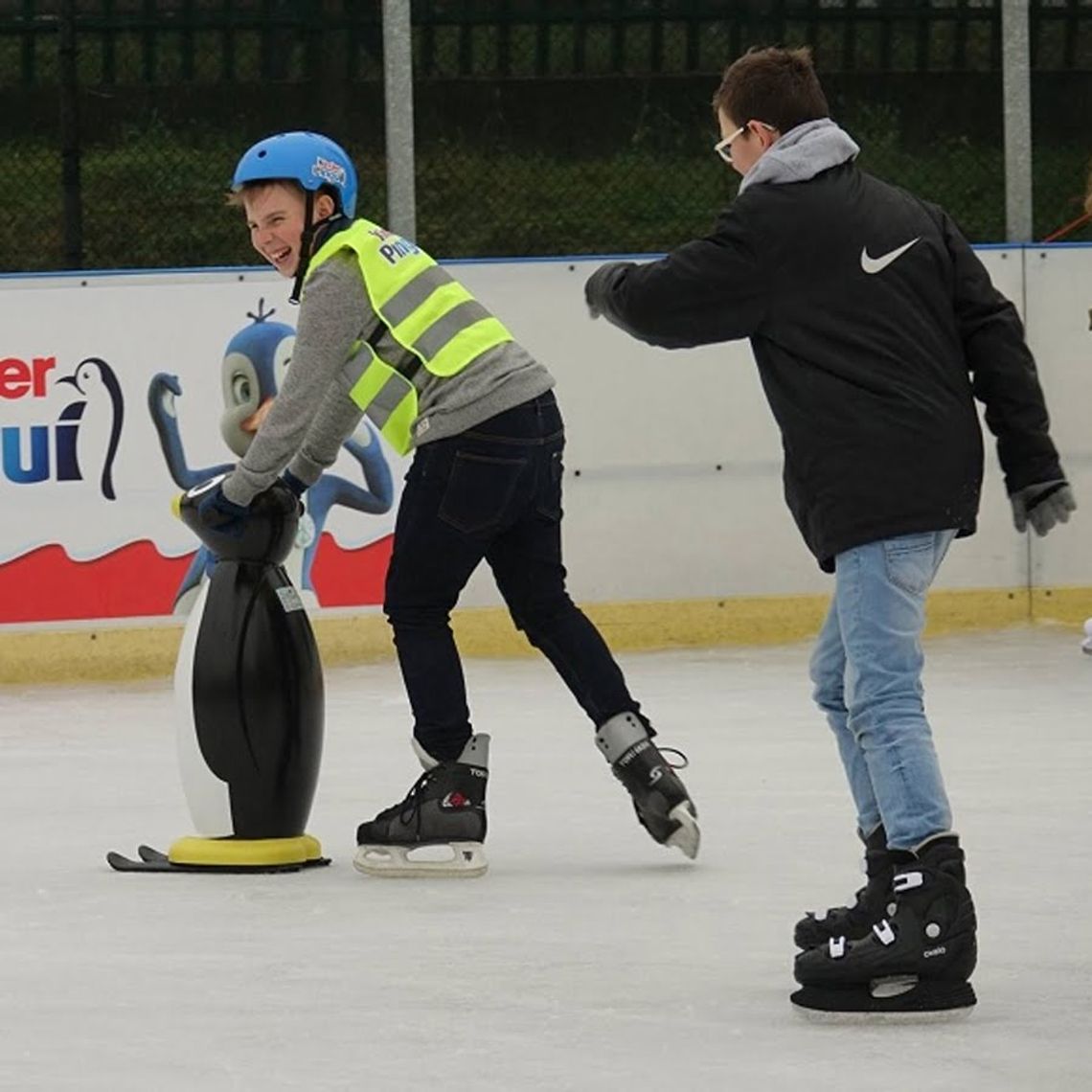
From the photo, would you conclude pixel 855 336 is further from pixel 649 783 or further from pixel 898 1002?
pixel 649 783

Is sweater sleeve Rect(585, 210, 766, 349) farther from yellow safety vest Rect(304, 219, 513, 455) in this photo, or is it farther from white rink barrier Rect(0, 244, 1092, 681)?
white rink barrier Rect(0, 244, 1092, 681)

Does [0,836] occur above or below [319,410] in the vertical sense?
below

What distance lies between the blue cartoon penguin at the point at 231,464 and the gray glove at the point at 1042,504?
4560 mm

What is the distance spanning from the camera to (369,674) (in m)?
8.66

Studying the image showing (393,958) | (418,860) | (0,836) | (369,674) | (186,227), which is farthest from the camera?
(186,227)

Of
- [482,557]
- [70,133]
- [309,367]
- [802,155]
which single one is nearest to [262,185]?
[309,367]

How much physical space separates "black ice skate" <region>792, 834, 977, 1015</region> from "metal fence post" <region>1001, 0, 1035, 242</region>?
5460 mm

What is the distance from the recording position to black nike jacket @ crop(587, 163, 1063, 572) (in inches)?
169

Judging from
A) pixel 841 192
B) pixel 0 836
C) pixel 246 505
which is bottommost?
pixel 0 836

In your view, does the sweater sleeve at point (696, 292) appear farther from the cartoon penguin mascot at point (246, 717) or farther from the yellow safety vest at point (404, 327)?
the cartoon penguin mascot at point (246, 717)

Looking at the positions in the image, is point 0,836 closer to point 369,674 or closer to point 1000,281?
point 369,674

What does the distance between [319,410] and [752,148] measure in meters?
1.57

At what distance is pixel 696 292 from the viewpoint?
4.26 m

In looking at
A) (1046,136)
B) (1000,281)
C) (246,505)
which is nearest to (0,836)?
(246,505)
